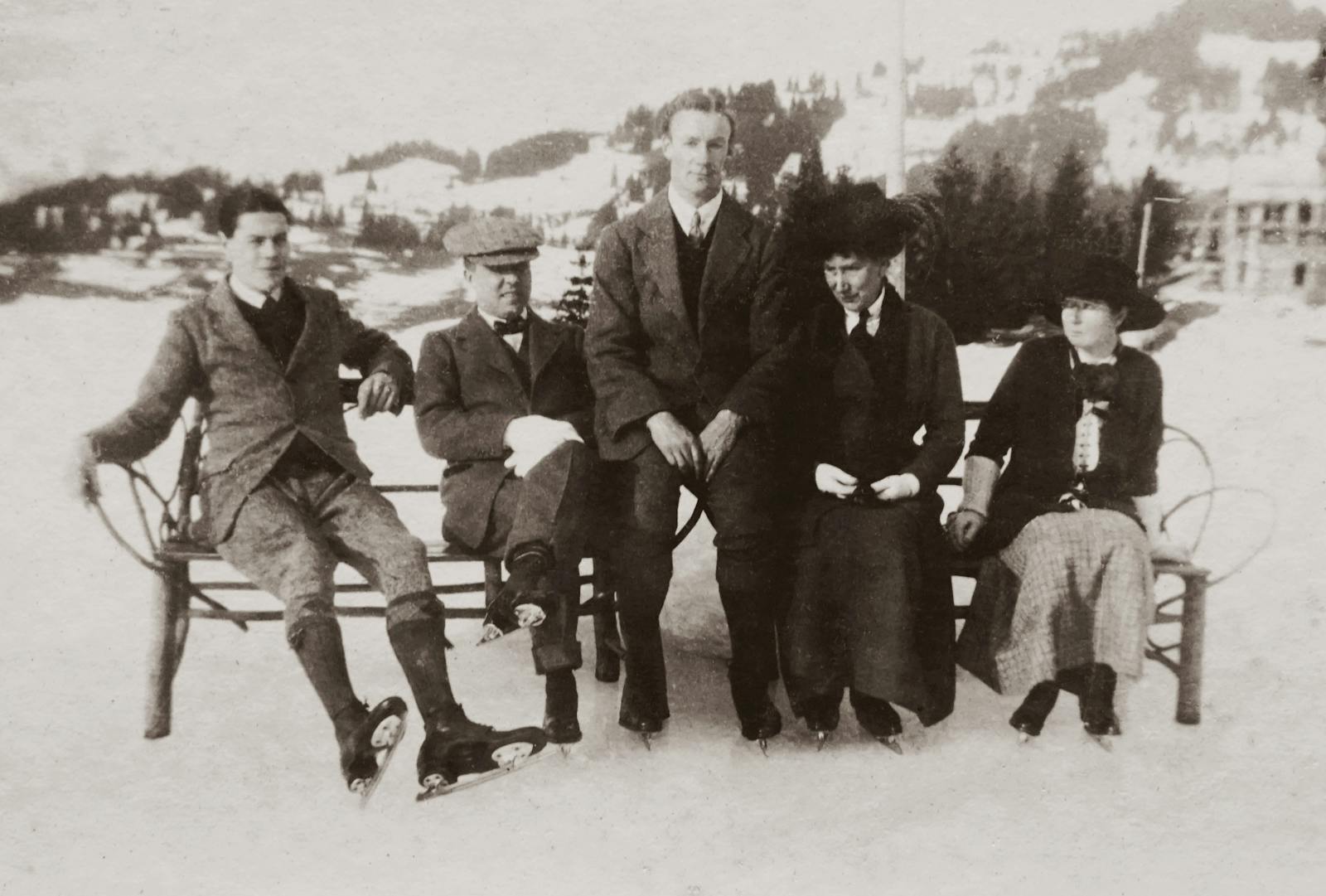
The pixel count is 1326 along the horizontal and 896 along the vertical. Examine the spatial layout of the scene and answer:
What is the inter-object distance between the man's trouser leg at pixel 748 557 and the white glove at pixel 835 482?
130 millimetres

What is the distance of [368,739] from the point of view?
2.23m

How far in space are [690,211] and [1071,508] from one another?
4.26 feet

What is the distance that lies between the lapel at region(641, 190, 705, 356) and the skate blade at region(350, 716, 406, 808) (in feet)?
3.84

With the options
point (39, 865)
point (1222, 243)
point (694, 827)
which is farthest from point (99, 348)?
point (1222, 243)

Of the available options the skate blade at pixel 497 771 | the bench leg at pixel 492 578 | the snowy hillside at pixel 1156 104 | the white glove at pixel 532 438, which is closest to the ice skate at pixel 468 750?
the skate blade at pixel 497 771

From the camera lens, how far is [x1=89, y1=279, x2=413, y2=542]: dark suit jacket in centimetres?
256

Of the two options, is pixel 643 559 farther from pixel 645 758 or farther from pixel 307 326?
pixel 307 326

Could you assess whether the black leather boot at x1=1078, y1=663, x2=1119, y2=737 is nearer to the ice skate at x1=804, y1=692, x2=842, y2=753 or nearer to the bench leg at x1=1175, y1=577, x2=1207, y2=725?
the bench leg at x1=1175, y1=577, x2=1207, y2=725

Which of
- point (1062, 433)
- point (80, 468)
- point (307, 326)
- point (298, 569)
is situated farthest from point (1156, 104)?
point (80, 468)

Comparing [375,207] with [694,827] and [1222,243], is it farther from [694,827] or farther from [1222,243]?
[1222,243]

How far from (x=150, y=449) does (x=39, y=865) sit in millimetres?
1043

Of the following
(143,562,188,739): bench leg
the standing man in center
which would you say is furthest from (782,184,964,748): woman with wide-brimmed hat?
(143,562,188,739): bench leg

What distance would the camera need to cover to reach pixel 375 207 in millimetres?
2943

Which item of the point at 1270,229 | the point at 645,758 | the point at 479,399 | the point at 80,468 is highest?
the point at 1270,229
